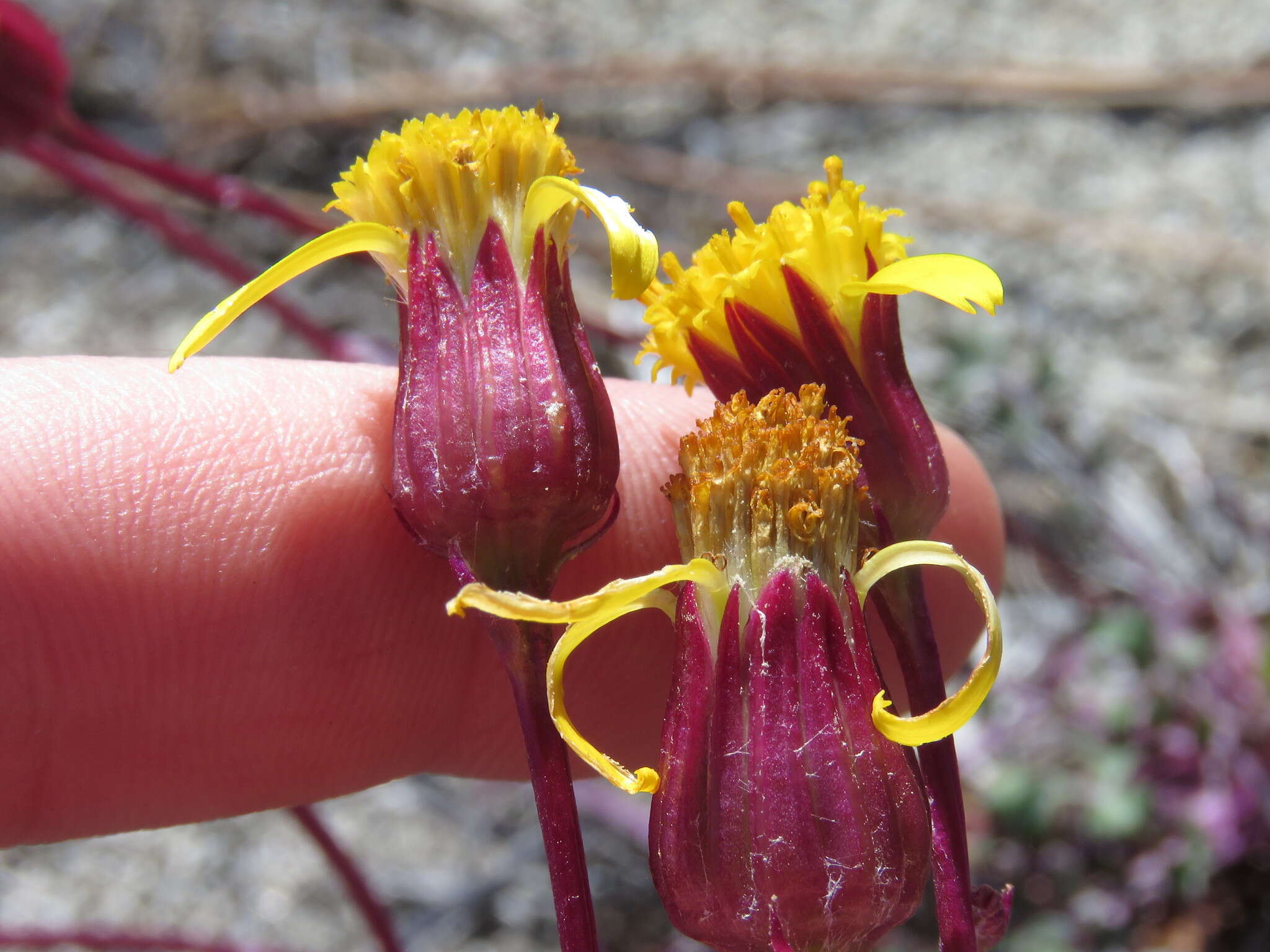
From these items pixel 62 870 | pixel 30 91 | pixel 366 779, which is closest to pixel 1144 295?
pixel 366 779

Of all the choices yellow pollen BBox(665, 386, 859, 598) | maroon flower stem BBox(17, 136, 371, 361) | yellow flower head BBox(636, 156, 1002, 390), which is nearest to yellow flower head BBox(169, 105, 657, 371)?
yellow flower head BBox(636, 156, 1002, 390)

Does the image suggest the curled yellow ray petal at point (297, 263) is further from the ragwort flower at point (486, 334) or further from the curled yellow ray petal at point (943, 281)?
the curled yellow ray petal at point (943, 281)

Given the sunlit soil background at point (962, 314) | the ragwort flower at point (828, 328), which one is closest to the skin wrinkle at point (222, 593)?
the ragwort flower at point (828, 328)

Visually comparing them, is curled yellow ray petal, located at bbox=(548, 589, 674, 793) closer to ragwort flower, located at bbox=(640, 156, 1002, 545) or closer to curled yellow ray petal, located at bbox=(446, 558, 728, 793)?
curled yellow ray petal, located at bbox=(446, 558, 728, 793)

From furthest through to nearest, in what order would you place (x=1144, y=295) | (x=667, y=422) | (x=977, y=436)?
(x=1144, y=295) → (x=977, y=436) → (x=667, y=422)

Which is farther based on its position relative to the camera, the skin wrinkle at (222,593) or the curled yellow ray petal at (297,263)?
the skin wrinkle at (222,593)

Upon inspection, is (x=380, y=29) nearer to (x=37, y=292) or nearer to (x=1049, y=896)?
(x=37, y=292)
